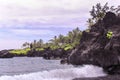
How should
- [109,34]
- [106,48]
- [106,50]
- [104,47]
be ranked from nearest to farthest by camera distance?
[106,50] → [106,48] → [104,47] → [109,34]

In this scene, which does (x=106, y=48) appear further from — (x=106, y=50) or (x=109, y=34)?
(x=109, y=34)

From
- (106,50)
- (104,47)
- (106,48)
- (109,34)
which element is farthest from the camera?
(109,34)

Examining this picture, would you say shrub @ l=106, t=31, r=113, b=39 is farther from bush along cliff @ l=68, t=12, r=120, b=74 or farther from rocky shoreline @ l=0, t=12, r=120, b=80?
rocky shoreline @ l=0, t=12, r=120, b=80

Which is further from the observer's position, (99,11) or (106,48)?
(99,11)

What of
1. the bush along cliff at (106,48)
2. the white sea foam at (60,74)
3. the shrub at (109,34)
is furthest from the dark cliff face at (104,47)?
the white sea foam at (60,74)

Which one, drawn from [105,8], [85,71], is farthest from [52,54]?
[85,71]

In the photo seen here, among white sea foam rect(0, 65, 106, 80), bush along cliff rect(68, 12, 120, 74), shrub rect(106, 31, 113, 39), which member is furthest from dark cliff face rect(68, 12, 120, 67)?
white sea foam rect(0, 65, 106, 80)

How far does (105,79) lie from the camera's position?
49.1 meters

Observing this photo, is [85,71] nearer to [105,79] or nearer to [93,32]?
[105,79]

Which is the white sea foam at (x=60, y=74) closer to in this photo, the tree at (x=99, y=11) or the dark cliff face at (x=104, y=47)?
the dark cliff face at (x=104, y=47)

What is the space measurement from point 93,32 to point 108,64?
26920mm

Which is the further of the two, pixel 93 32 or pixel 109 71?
pixel 93 32

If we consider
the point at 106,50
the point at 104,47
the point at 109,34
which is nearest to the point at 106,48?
the point at 106,50

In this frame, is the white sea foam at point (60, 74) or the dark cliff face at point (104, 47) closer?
the white sea foam at point (60, 74)
